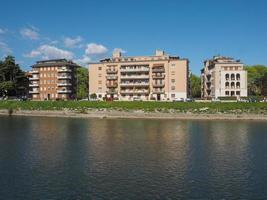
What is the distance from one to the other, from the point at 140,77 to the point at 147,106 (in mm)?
32369

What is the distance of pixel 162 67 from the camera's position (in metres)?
135

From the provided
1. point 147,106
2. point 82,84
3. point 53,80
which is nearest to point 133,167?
point 147,106

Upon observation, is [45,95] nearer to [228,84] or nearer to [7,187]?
[228,84]

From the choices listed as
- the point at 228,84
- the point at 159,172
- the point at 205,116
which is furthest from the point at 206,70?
the point at 159,172

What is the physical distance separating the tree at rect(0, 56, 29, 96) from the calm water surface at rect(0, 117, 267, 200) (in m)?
77.1

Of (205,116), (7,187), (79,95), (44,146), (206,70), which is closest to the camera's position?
(7,187)

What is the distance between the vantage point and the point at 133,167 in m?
35.7

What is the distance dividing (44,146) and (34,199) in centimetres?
2353

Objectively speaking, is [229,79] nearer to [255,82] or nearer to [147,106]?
[255,82]

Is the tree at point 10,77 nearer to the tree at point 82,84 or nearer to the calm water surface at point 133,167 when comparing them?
the tree at point 82,84

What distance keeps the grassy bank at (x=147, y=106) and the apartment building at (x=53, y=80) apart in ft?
→ 99.3

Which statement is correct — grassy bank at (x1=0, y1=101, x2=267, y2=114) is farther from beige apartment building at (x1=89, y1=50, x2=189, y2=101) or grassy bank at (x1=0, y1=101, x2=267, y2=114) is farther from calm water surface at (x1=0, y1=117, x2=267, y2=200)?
calm water surface at (x1=0, y1=117, x2=267, y2=200)

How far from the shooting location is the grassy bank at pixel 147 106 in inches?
3974

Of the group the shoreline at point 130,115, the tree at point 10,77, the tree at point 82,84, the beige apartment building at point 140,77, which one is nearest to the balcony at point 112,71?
the beige apartment building at point 140,77
